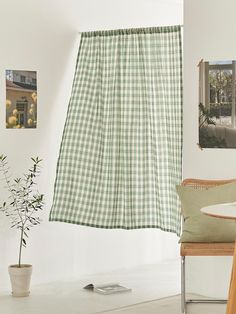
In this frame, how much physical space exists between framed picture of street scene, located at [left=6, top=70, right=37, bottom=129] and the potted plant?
10.7 inches

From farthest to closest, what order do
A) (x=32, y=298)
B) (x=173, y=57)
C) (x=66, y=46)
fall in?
1. (x=66, y=46)
2. (x=173, y=57)
3. (x=32, y=298)

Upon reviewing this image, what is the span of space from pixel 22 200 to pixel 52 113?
734 millimetres

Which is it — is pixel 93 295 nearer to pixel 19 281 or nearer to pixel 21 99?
pixel 19 281

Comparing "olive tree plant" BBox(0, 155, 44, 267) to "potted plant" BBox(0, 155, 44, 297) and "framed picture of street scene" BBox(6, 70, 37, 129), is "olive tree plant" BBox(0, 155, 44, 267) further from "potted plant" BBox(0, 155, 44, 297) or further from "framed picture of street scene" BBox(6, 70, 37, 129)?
"framed picture of street scene" BBox(6, 70, 37, 129)

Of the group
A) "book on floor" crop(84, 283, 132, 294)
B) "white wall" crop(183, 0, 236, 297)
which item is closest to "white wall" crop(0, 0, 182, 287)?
"book on floor" crop(84, 283, 132, 294)

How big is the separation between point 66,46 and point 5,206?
1345 millimetres

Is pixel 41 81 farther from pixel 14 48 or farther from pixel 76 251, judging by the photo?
pixel 76 251

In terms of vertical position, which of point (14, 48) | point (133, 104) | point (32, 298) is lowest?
point (32, 298)

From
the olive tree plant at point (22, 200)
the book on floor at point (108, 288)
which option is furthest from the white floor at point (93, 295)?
the olive tree plant at point (22, 200)

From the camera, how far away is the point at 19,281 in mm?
5184

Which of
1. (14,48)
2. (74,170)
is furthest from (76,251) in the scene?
(14,48)

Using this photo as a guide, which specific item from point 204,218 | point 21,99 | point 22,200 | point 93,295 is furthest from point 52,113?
point 204,218

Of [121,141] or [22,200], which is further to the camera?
[121,141]

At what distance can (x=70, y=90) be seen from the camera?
5.90 m
